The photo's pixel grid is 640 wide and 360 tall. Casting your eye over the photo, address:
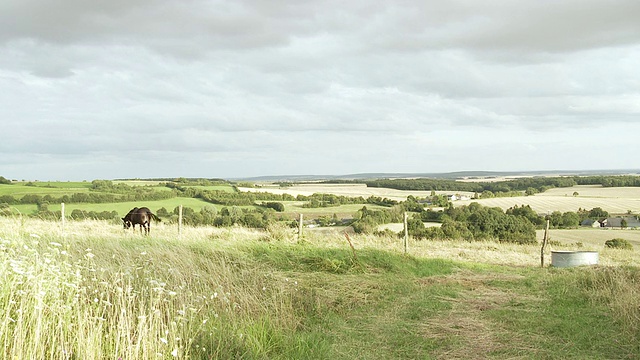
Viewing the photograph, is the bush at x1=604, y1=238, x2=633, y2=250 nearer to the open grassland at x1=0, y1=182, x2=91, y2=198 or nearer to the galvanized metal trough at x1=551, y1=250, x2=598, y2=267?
the galvanized metal trough at x1=551, y1=250, x2=598, y2=267

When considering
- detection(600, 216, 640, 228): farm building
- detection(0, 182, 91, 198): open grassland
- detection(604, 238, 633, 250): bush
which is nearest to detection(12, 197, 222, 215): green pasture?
detection(0, 182, 91, 198): open grassland

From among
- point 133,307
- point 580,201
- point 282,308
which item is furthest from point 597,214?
point 133,307

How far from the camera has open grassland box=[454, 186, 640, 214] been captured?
4269cm

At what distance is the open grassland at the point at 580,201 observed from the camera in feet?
140

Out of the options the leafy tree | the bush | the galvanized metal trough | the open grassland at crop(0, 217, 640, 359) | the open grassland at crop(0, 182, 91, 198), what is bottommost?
the bush

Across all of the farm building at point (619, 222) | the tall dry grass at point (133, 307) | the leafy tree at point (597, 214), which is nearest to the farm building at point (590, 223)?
the farm building at point (619, 222)

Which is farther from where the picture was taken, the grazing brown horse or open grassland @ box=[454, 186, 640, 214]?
open grassland @ box=[454, 186, 640, 214]

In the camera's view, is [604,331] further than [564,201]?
No

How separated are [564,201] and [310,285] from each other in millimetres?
44564

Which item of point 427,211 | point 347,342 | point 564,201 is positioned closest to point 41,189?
point 427,211

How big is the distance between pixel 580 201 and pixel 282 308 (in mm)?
45858

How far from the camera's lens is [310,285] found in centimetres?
923

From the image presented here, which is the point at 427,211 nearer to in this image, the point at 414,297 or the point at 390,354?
the point at 414,297

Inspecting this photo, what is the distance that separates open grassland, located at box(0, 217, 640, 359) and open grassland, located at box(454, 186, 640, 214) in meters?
31.0
